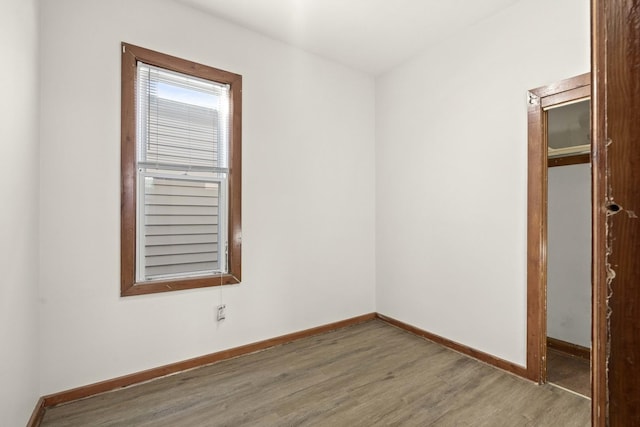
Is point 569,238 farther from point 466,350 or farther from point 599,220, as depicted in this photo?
point 599,220

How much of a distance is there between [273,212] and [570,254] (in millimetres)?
2724

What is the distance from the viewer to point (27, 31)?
5.46ft

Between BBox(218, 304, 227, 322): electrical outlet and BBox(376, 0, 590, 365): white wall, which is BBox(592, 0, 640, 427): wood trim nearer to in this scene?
BBox(376, 0, 590, 365): white wall

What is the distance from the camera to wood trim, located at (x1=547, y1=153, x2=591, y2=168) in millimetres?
2705

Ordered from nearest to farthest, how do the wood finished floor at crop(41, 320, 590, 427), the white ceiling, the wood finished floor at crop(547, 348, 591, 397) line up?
the wood finished floor at crop(41, 320, 590, 427) < the wood finished floor at crop(547, 348, 591, 397) < the white ceiling

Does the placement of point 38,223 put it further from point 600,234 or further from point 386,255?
point 386,255

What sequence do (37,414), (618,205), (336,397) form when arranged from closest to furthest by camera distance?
(618,205) → (37,414) → (336,397)

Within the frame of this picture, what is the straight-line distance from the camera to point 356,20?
8.57 feet

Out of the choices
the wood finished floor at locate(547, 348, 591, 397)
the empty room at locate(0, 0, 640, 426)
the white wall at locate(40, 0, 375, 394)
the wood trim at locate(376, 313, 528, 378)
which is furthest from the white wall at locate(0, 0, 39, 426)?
the wood finished floor at locate(547, 348, 591, 397)

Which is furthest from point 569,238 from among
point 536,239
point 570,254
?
point 536,239

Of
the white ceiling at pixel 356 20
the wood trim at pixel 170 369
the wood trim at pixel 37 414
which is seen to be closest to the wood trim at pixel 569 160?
the white ceiling at pixel 356 20

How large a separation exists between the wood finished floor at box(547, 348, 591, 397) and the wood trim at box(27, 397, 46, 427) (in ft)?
11.0

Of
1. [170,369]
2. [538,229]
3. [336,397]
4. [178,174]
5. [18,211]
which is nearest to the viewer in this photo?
[18,211]

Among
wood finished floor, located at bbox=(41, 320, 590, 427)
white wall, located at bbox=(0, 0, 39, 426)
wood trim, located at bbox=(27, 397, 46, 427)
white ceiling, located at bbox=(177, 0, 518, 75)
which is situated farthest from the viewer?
white ceiling, located at bbox=(177, 0, 518, 75)
